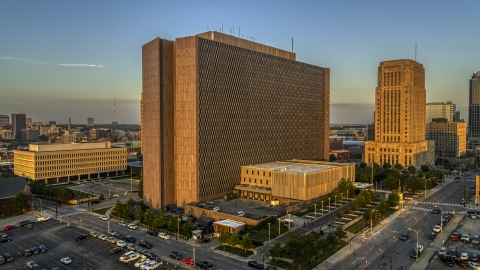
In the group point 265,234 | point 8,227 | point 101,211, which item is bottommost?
point 101,211

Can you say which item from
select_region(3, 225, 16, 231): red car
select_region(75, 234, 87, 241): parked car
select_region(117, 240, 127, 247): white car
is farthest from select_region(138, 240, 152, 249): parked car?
select_region(3, 225, 16, 231): red car

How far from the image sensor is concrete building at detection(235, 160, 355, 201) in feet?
359

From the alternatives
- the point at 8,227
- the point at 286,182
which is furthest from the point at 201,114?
the point at 8,227

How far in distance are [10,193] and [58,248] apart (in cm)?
4680

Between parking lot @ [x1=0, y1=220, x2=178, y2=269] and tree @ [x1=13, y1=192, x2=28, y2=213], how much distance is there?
601 inches

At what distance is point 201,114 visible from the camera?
10919 cm

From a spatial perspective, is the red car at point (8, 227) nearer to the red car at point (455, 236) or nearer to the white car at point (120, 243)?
the white car at point (120, 243)

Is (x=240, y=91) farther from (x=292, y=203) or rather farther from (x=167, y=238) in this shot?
(x=167, y=238)

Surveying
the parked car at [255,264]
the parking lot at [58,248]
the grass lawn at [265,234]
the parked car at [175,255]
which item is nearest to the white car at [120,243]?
the parking lot at [58,248]

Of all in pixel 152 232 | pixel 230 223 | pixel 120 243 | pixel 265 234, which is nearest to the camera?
pixel 120 243

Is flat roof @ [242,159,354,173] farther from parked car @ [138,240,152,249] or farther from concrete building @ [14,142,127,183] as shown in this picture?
concrete building @ [14,142,127,183]

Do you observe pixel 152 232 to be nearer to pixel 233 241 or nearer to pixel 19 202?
pixel 233 241

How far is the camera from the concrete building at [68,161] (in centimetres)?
16362

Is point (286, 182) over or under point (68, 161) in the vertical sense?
under
